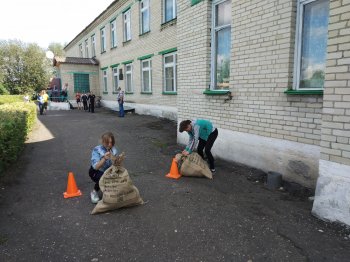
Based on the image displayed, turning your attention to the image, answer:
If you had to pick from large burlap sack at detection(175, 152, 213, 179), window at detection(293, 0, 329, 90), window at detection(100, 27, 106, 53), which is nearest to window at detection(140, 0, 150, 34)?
window at detection(100, 27, 106, 53)

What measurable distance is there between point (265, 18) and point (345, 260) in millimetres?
4145

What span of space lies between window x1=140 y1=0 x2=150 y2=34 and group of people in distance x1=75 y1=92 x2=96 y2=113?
20.7ft

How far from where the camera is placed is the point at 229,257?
120 inches

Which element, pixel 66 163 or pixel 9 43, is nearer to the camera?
pixel 66 163

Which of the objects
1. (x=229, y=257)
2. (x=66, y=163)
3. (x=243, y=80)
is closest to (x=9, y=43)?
(x=66, y=163)

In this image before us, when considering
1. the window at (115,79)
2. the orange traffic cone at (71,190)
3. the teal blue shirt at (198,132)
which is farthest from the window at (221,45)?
the window at (115,79)

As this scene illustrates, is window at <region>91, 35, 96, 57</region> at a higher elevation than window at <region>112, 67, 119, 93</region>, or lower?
higher

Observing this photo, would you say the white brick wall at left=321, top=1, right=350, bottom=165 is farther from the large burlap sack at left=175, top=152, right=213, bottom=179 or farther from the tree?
the tree

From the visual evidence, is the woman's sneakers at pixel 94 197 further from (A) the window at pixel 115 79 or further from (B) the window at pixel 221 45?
(A) the window at pixel 115 79

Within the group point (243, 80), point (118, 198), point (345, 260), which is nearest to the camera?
point (345, 260)

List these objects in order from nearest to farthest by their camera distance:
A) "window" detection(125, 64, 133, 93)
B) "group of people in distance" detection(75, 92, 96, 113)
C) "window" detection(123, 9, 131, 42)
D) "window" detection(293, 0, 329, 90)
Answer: "window" detection(293, 0, 329, 90) < "window" detection(123, 9, 131, 42) < "window" detection(125, 64, 133, 93) < "group of people in distance" detection(75, 92, 96, 113)

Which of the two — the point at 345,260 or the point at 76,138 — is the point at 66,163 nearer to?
the point at 76,138

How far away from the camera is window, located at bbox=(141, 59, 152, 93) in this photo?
15278 millimetres

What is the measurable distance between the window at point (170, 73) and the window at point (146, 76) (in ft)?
5.82
